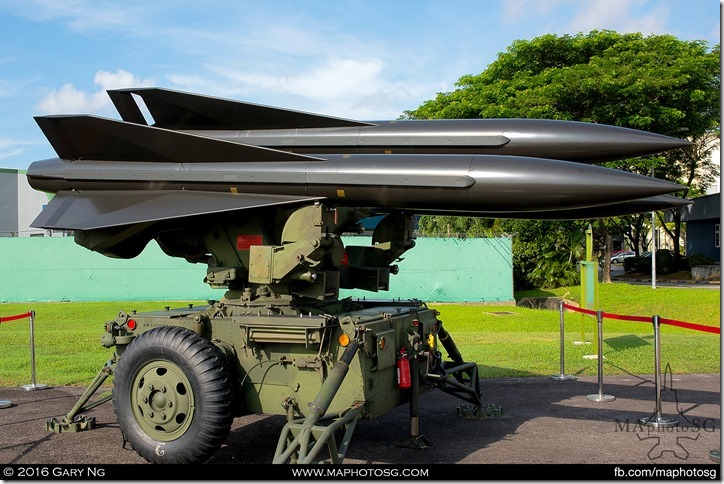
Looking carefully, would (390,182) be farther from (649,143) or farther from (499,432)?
(499,432)

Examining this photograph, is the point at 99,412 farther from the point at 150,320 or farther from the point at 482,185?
the point at 482,185

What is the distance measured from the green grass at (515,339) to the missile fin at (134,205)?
323 centimetres

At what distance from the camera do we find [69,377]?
8992mm

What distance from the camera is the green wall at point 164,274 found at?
17.7 m

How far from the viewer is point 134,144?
246 inches

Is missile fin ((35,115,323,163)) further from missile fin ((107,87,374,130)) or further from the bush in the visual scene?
the bush

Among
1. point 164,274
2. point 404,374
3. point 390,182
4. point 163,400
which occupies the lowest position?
point 163,400

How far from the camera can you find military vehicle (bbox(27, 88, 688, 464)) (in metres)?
5.25

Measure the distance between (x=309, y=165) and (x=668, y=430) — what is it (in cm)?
392

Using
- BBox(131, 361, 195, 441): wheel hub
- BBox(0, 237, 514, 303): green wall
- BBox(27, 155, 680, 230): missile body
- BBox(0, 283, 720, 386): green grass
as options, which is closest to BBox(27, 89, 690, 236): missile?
BBox(27, 155, 680, 230): missile body

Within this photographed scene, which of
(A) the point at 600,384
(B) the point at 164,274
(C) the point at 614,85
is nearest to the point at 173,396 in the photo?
(A) the point at 600,384

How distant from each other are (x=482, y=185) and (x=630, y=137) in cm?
140

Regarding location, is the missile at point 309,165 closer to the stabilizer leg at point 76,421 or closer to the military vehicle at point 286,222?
the military vehicle at point 286,222

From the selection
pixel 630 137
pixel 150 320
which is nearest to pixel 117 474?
pixel 150 320
